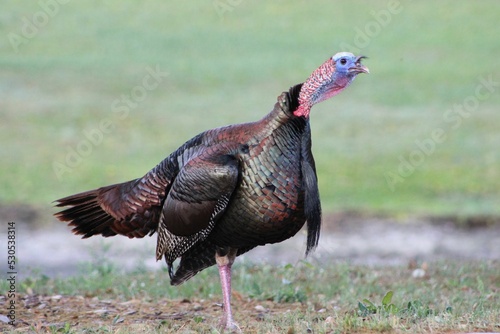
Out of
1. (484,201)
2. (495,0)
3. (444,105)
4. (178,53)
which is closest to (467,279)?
(484,201)

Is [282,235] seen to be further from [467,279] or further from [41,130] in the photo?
[41,130]

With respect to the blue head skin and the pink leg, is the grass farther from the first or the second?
the blue head skin

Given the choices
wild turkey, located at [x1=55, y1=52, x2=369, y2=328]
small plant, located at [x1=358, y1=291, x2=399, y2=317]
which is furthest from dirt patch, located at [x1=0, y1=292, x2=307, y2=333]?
small plant, located at [x1=358, y1=291, x2=399, y2=317]

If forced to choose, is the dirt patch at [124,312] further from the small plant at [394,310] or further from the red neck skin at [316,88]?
the red neck skin at [316,88]

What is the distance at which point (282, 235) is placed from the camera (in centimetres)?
659

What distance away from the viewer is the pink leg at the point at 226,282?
6.70m

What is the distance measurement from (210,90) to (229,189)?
10.8 m

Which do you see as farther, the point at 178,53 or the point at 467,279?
the point at 178,53

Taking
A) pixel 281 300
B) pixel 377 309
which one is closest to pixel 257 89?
pixel 281 300

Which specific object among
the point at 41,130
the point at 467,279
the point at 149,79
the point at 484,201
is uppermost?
the point at 149,79

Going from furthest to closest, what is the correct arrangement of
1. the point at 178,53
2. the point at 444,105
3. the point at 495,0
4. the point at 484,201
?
1. the point at 495,0
2. the point at 178,53
3. the point at 444,105
4. the point at 484,201

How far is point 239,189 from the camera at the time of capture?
21.1ft

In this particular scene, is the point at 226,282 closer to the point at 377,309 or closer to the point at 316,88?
the point at 377,309

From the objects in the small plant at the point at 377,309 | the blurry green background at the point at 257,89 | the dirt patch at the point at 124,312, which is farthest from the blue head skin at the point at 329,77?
the blurry green background at the point at 257,89
